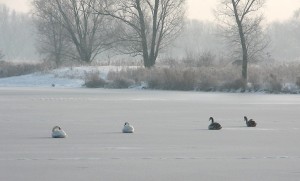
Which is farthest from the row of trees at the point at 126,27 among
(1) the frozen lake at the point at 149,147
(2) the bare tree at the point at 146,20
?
(1) the frozen lake at the point at 149,147

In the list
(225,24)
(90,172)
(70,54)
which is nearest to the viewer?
(90,172)

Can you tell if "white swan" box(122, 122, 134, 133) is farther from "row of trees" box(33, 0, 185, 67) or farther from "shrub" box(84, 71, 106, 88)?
"row of trees" box(33, 0, 185, 67)

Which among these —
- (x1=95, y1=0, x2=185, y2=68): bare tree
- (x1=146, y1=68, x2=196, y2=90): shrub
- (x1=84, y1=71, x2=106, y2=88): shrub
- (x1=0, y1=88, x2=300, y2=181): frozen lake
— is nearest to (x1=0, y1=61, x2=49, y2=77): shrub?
(x1=95, y1=0, x2=185, y2=68): bare tree

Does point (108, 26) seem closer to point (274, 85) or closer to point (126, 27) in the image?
point (126, 27)

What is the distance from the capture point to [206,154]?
36.0 feet

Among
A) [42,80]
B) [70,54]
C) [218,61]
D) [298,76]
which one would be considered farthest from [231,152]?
[70,54]

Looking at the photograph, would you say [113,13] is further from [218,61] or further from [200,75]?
[200,75]

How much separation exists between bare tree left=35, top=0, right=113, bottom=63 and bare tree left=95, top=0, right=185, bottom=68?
7.05 metres

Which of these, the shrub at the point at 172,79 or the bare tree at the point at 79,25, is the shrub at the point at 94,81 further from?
the bare tree at the point at 79,25

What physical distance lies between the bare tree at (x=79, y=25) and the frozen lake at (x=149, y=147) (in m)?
42.0

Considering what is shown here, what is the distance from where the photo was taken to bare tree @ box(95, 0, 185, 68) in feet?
169

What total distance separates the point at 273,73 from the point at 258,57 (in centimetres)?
1169

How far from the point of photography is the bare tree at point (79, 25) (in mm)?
61812

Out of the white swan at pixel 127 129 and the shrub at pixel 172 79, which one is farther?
the shrub at pixel 172 79
